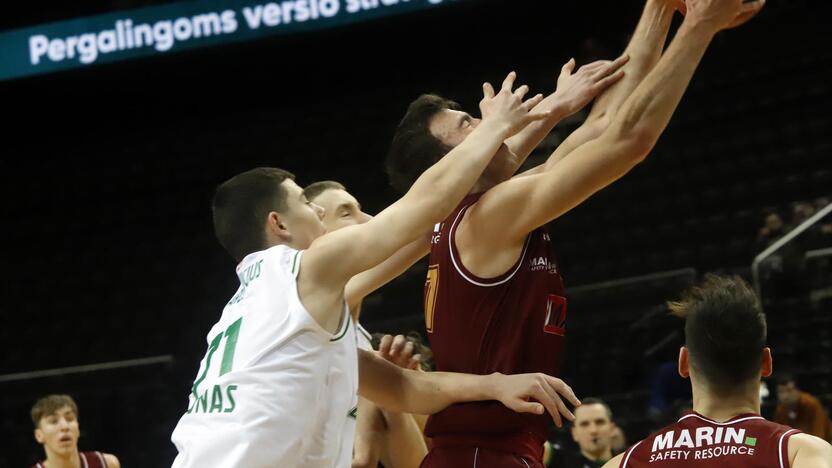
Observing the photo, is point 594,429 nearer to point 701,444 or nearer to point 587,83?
point 587,83

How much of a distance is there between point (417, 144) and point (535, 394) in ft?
3.45

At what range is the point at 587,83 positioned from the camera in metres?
3.78

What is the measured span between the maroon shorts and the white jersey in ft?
1.21

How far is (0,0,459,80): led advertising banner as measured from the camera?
46.9ft

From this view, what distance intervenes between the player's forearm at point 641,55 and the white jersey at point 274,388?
1271 mm

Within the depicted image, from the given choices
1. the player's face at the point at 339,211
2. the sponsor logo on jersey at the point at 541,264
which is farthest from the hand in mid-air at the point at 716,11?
the player's face at the point at 339,211

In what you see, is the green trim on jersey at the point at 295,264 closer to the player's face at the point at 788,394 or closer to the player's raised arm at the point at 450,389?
the player's raised arm at the point at 450,389

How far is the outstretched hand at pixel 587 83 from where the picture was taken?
3.72m

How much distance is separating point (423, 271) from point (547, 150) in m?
2.43

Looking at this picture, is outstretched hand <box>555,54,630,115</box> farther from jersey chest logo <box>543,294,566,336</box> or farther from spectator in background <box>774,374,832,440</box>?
spectator in background <box>774,374,832,440</box>

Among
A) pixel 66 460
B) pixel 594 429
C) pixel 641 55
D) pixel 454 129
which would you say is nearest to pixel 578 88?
pixel 641 55

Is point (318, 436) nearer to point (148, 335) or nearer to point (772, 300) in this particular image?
point (772, 300)

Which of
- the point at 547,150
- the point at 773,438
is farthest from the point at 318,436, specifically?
the point at 547,150

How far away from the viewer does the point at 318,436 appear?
3.21 metres
